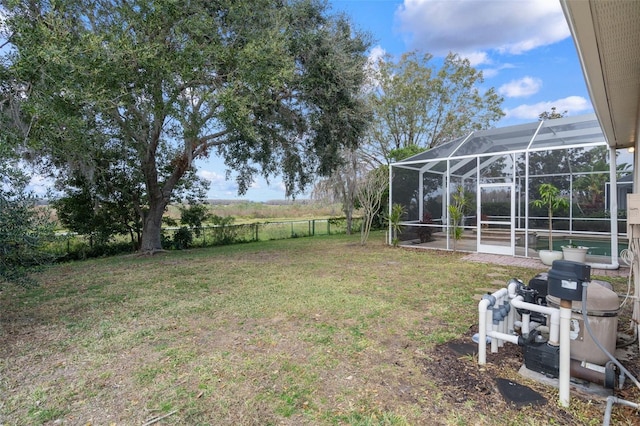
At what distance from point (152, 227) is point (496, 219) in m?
9.96

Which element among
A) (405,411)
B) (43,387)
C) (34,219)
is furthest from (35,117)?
(405,411)

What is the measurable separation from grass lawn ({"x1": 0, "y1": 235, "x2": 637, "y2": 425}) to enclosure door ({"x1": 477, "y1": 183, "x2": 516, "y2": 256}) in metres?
2.91

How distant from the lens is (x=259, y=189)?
1112cm

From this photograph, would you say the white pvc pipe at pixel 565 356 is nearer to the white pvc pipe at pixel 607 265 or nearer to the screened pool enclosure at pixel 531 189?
the white pvc pipe at pixel 607 265

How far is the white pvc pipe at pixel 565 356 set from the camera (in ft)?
7.06

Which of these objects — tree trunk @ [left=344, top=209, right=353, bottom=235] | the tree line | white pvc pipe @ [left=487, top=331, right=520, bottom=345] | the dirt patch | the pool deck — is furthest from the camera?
tree trunk @ [left=344, top=209, right=353, bottom=235]

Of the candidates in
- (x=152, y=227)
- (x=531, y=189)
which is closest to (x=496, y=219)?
(x=531, y=189)

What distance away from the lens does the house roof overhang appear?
173 cm

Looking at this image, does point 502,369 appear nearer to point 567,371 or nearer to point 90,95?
point 567,371

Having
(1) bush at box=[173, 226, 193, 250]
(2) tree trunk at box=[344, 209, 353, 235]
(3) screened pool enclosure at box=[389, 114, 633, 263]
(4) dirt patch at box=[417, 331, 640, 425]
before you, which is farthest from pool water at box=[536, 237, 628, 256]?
(1) bush at box=[173, 226, 193, 250]

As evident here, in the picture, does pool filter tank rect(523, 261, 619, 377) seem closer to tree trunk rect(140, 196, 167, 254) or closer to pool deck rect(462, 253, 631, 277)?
pool deck rect(462, 253, 631, 277)

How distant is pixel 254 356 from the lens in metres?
2.89

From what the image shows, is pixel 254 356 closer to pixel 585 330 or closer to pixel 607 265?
pixel 585 330

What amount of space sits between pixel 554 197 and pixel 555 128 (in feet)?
7.38
